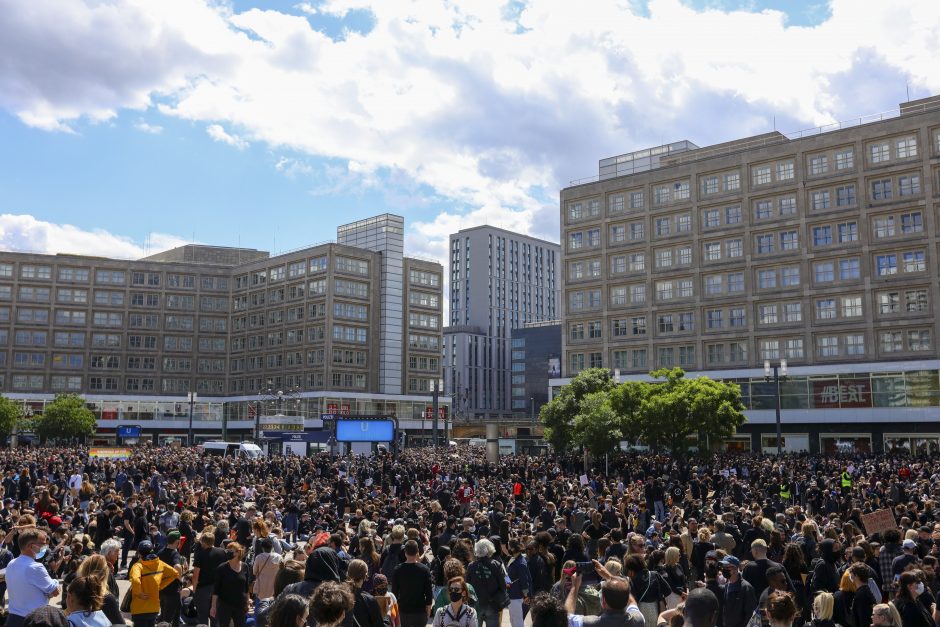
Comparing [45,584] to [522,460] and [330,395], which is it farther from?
[330,395]

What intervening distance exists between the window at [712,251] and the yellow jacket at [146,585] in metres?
68.2

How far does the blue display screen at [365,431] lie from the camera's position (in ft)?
191

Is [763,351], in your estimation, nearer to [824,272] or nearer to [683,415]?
[824,272]

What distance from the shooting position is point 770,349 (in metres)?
69.8

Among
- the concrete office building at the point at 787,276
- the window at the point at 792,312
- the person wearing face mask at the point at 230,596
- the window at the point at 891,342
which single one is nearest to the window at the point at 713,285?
the concrete office building at the point at 787,276

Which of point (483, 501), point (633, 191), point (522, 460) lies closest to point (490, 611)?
point (483, 501)

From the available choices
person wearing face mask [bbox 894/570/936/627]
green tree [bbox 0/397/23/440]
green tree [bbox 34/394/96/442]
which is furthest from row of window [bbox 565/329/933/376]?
person wearing face mask [bbox 894/570/936/627]

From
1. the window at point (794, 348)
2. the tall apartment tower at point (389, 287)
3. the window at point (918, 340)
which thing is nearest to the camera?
the window at point (918, 340)

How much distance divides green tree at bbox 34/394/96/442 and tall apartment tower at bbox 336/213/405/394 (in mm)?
34645

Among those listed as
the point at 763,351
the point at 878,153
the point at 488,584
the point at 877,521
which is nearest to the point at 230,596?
the point at 488,584

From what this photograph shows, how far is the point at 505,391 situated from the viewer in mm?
197625

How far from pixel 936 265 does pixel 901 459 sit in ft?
86.1

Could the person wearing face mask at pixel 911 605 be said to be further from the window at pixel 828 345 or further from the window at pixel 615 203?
the window at pixel 615 203

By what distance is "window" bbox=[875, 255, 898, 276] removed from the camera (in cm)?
6431
